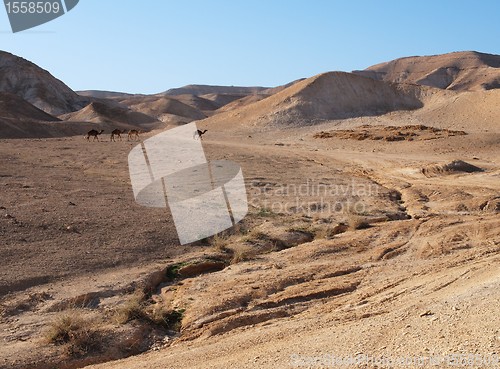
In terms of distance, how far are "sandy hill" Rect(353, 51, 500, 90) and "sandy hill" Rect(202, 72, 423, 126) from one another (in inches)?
1980

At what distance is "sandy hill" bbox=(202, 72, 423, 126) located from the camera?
1699 inches

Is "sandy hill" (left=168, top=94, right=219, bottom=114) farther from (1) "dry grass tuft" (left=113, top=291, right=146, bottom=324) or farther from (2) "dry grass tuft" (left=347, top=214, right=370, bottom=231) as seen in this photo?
(1) "dry grass tuft" (left=113, top=291, right=146, bottom=324)

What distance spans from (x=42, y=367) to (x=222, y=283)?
3.11m

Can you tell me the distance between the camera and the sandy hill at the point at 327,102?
43.2 m

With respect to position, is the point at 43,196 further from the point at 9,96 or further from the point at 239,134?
the point at 9,96

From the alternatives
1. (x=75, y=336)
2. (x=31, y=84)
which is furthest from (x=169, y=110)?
(x=75, y=336)

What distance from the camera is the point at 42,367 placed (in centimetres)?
675

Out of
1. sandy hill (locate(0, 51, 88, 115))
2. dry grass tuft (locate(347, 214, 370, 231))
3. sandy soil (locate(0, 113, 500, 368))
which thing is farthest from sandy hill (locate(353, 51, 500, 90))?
Result: dry grass tuft (locate(347, 214, 370, 231))

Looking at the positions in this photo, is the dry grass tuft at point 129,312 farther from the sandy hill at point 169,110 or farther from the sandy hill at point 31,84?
the sandy hill at point 169,110

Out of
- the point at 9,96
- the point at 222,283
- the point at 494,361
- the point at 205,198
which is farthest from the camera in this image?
the point at 9,96

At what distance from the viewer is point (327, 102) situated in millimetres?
45906

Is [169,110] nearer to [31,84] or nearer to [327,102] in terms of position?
[31,84]

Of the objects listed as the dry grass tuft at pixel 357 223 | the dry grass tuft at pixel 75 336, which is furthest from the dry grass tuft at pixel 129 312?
the dry grass tuft at pixel 357 223

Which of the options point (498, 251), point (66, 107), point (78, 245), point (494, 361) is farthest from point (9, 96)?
point (494, 361)
